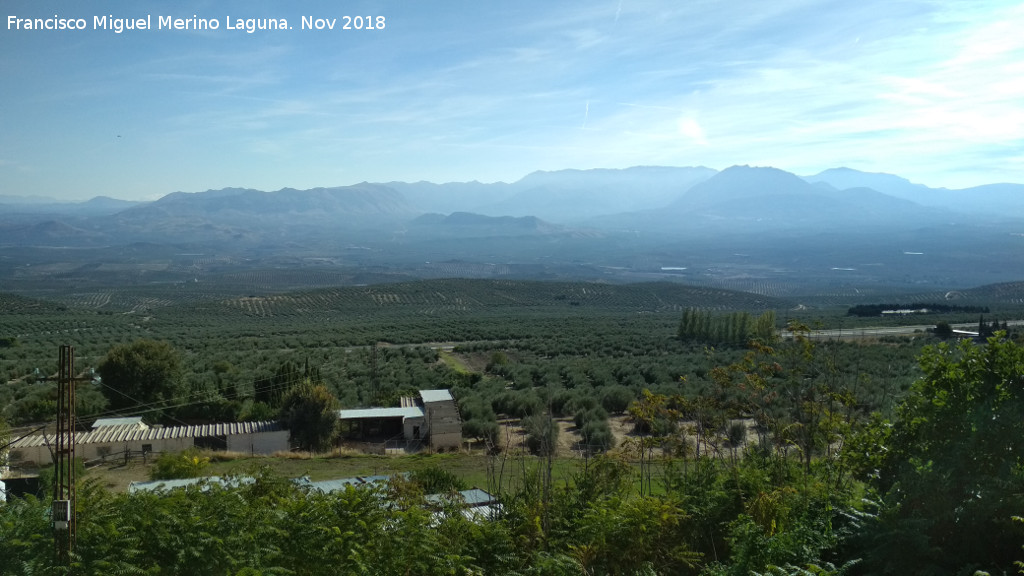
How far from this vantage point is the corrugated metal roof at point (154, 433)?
17344 mm

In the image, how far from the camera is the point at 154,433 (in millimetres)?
18297

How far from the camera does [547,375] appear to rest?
27297 mm

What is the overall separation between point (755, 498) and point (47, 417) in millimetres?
20403

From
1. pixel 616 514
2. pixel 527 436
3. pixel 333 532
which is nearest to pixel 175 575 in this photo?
pixel 333 532

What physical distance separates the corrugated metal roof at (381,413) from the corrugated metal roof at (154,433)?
180cm

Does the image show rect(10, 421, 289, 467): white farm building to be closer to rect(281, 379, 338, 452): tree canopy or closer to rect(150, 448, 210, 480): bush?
rect(281, 379, 338, 452): tree canopy

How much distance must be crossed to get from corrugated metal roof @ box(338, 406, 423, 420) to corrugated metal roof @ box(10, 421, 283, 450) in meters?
1.80

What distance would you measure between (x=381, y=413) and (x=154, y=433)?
574 centimetres

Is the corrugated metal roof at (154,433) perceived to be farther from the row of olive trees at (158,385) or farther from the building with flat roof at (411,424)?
the building with flat roof at (411,424)

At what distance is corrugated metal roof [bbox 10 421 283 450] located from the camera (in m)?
17.3

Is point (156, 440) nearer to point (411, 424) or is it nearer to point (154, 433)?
point (154, 433)

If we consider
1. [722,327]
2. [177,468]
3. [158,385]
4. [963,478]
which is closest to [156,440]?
[177,468]

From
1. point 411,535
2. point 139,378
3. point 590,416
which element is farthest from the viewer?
point 139,378

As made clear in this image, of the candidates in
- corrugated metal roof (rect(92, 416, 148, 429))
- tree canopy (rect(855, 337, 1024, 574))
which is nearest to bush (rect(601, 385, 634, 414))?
corrugated metal roof (rect(92, 416, 148, 429))
